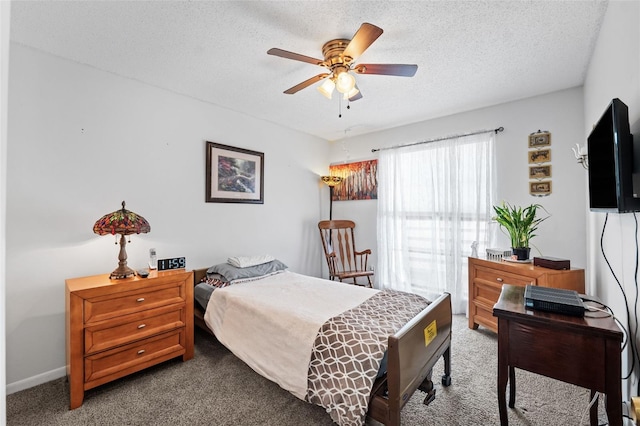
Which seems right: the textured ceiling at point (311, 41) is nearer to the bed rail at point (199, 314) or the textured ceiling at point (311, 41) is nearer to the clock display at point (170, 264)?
the clock display at point (170, 264)

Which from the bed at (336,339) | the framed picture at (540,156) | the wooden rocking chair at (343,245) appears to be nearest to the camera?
the bed at (336,339)

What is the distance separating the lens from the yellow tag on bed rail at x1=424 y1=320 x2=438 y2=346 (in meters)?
1.71

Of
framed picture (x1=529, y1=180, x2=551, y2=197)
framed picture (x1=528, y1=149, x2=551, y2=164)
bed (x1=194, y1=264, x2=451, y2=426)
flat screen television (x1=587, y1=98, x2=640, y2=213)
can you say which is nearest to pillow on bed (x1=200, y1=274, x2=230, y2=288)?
bed (x1=194, y1=264, x2=451, y2=426)

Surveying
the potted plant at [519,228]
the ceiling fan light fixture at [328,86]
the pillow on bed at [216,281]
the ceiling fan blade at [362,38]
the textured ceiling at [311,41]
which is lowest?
the pillow on bed at [216,281]

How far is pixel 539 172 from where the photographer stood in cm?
295

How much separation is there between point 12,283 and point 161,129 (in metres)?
1.72

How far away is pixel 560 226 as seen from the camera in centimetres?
285

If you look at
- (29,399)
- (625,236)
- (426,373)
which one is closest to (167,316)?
(29,399)

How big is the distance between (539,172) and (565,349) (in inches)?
91.8

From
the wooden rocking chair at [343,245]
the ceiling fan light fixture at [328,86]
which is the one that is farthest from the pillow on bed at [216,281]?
the ceiling fan light fixture at [328,86]

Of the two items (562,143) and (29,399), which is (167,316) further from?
(562,143)

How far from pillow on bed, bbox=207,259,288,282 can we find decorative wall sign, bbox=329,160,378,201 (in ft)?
6.06

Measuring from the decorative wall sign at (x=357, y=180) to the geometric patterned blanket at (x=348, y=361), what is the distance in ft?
8.56

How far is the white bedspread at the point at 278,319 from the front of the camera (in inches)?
71.4
